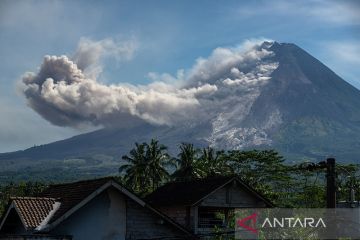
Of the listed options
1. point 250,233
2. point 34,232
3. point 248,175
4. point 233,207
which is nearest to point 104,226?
point 34,232

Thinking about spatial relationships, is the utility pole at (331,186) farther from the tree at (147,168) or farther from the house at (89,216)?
the tree at (147,168)

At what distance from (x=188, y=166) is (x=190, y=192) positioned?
45127mm

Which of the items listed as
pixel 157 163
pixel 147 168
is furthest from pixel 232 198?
pixel 157 163

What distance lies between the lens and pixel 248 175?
241ft

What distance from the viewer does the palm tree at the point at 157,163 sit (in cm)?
9625

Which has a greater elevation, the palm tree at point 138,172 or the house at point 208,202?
the palm tree at point 138,172

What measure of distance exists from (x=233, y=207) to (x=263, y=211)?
3505 millimetres

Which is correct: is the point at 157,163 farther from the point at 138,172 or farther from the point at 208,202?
the point at 208,202

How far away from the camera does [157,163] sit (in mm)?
97375

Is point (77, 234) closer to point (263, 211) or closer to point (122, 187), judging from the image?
point (122, 187)

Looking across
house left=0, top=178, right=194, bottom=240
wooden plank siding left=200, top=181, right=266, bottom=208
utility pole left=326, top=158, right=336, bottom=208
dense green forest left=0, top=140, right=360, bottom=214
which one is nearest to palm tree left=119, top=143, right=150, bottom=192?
dense green forest left=0, top=140, right=360, bottom=214

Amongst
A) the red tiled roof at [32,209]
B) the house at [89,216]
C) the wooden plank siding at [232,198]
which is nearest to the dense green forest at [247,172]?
the wooden plank siding at [232,198]

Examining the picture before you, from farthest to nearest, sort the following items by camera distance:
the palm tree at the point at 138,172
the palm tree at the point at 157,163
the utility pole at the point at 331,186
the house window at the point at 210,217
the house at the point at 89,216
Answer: the palm tree at the point at 157,163, the palm tree at the point at 138,172, the house window at the point at 210,217, the house at the point at 89,216, the utility pole at the point at 331,186

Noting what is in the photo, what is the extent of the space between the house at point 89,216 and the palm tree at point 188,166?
55.1 metres
